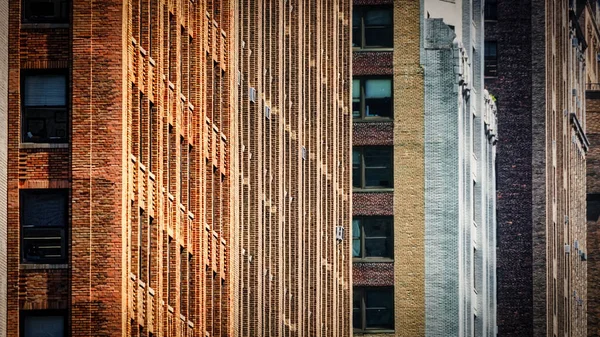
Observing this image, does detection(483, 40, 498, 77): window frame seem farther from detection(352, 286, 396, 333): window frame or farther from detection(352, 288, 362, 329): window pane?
detection(352, 288, 362, 329): window pane

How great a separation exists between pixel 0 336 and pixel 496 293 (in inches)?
3085

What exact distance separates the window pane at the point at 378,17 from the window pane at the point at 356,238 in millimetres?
10194

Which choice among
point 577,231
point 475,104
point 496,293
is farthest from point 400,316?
point 577,231

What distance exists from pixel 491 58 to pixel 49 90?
8111 centimetres

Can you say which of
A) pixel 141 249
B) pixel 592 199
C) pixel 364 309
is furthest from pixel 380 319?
pixel 592 199

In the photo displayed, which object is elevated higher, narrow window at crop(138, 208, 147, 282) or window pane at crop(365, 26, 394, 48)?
window pane at crop(365, 26, 394, 48)

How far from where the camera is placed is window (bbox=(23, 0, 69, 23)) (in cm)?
4559

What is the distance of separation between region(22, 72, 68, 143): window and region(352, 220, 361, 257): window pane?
52.6 m

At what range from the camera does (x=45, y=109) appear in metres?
45.6

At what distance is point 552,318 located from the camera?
126500 mm

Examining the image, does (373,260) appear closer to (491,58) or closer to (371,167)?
(371,167)

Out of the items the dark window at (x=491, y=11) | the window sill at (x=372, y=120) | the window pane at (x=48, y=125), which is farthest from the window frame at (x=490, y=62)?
the window pane at (x=48, y=125)

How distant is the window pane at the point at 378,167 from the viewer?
319 feet

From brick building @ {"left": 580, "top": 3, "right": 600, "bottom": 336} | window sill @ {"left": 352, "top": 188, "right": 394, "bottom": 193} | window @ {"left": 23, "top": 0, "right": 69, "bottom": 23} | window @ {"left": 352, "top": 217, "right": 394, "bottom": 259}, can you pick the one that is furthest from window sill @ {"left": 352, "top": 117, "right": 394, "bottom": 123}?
brick building @ {"left": 580, "top": 3, "right": 600, "bottom": 336}
